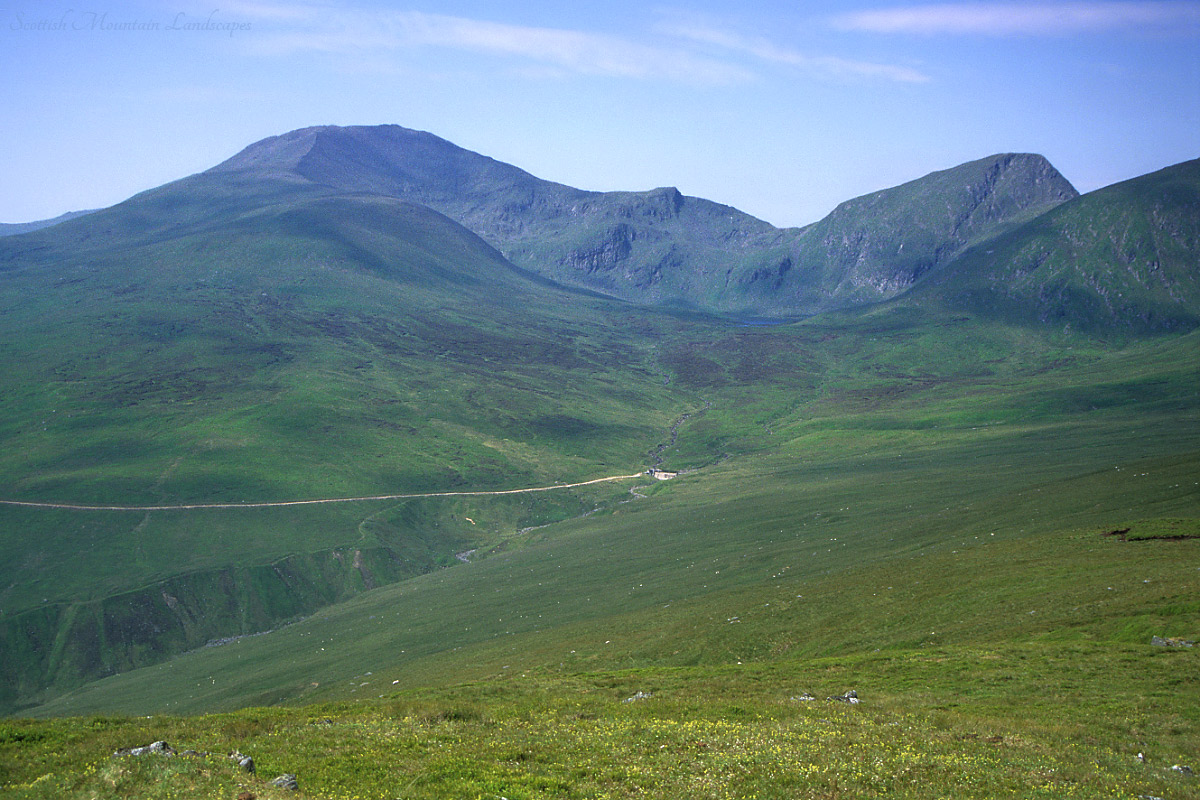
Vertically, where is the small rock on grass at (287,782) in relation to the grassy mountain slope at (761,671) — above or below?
above

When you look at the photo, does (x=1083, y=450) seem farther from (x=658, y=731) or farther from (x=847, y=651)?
(x=658, y=731)

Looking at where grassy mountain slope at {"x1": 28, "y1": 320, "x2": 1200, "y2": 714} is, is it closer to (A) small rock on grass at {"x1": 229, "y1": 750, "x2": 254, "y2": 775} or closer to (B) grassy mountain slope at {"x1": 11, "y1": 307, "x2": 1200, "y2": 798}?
(B) grassy mountain slope at {"x1": 11, "y1": 307, "x2": 1200, "y2": 798}

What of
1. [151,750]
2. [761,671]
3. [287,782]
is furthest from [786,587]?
[151,750]

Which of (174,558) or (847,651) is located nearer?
(847,651)

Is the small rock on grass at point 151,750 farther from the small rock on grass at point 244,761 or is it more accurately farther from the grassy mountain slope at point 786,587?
the grassy mountain slope at point 786,587

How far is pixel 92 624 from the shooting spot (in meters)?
155

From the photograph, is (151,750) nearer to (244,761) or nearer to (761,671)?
(244,761)

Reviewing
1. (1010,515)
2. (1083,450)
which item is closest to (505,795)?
(1010,515)

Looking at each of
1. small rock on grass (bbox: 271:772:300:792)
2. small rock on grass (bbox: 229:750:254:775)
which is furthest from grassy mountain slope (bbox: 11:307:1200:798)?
small rock on grass (bbox: 229:750:254:775)

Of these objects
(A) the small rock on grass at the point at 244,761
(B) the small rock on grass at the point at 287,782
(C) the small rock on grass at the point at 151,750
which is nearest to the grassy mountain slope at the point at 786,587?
(A) the small rock on grass at the point at 244,761

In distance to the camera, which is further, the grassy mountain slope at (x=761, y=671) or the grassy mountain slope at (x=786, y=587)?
the grassy mountain slope at (x=786, y=587)

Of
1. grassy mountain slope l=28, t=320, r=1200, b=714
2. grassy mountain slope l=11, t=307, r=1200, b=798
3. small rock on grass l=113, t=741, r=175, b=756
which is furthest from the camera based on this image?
grassy mountain slope l=28, t=320, r=1200, b=714

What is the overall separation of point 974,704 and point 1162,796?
16.4 meters

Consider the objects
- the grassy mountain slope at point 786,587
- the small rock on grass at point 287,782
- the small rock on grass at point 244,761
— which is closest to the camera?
the small rock on grass at point 287,782
